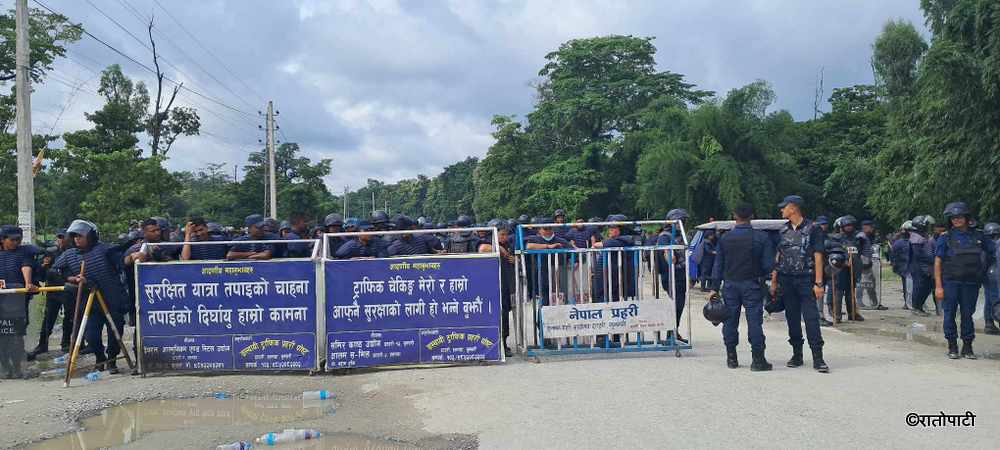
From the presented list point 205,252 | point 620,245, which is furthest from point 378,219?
point 620,245

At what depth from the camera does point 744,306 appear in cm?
794

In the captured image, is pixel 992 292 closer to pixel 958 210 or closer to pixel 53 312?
pixel 958 210

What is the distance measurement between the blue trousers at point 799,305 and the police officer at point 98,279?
24.5 feet

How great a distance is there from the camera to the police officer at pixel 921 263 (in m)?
12.7

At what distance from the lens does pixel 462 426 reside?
595cm

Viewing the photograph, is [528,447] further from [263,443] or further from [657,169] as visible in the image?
[657,169]

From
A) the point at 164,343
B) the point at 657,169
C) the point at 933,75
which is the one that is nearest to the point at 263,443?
the point at 164,343

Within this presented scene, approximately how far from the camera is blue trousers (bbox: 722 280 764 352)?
7824 mm

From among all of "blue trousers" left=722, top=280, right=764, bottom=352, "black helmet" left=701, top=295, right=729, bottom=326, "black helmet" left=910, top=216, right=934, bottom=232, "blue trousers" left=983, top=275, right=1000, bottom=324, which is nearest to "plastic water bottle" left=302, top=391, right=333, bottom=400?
"black helmet" left=701, top=295, right=729, bottom=326

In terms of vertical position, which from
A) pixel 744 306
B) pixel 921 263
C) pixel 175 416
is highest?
pixel 921 263

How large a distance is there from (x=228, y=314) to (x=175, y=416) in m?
1.91

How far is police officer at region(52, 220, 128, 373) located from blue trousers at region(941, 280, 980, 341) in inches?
372

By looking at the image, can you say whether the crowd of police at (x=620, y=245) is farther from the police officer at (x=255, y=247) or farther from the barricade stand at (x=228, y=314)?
the barricade stand at (x=228, y=314)

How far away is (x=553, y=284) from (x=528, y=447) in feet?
13.0
